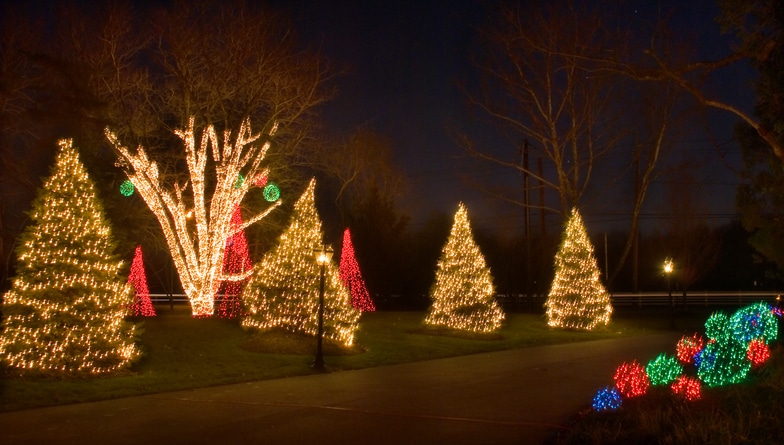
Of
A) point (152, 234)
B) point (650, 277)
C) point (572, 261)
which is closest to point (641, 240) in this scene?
point (650, 277)

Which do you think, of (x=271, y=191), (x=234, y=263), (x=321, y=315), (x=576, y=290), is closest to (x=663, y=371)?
(x=321, y=315)

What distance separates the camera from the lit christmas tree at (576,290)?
31469 mm

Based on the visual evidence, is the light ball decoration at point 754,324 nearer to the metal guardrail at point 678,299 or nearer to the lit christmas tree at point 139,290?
the lit christmas tree at point 139,290

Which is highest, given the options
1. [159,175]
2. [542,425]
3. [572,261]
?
[159,175]

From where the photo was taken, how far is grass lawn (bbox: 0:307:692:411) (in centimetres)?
1408

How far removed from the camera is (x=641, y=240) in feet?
228

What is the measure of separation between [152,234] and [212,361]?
50.7ft

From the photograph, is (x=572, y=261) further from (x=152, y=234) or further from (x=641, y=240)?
(x=641, y=240)

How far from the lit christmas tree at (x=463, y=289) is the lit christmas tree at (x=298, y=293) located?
6636 mm

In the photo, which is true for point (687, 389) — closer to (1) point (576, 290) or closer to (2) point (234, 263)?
→ (1) point (576, 290)

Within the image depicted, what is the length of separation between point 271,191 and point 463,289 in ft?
32.5

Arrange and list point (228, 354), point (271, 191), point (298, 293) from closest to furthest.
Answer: point (228, 354) → point (298, 293) → point (271, 191)

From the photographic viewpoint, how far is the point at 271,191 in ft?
107

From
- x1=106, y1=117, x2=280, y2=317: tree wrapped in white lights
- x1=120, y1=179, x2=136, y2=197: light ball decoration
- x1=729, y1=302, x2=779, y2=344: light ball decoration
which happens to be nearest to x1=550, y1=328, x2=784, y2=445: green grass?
x1=729, y1=302, x2=779, y2=344: light ball decoration
